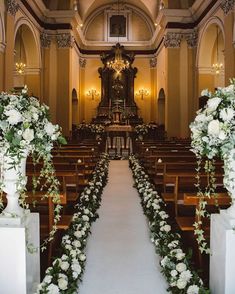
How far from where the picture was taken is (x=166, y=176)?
17.6ft

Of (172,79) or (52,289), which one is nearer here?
(52,289)

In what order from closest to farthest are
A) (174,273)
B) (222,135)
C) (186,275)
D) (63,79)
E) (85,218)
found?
(222,135) < (186,275) < (174,273) < (85,218) < (63,79)

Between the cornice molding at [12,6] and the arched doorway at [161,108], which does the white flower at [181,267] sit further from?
the arched doorway at [161,108]

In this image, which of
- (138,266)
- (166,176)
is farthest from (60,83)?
(138,266)

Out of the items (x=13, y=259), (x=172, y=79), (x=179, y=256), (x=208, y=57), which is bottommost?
(x=179, y=256)

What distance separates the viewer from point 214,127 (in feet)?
9.33

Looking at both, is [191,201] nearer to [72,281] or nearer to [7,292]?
[72,281]

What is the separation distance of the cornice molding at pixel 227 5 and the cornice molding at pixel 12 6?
7278mm

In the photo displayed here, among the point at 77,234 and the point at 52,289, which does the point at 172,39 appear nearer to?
the point at 77,234

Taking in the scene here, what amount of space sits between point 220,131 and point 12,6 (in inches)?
471

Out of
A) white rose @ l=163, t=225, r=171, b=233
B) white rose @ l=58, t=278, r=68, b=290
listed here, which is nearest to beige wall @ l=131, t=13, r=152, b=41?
white rose @ l=163, t=225, r=171, b=233

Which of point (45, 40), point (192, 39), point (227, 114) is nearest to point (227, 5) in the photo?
point (192, 39)

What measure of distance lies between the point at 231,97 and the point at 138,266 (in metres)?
2.22

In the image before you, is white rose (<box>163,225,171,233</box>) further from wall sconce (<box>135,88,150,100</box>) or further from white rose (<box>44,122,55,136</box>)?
wall sconce (<box>135,88,150,100</box>)
